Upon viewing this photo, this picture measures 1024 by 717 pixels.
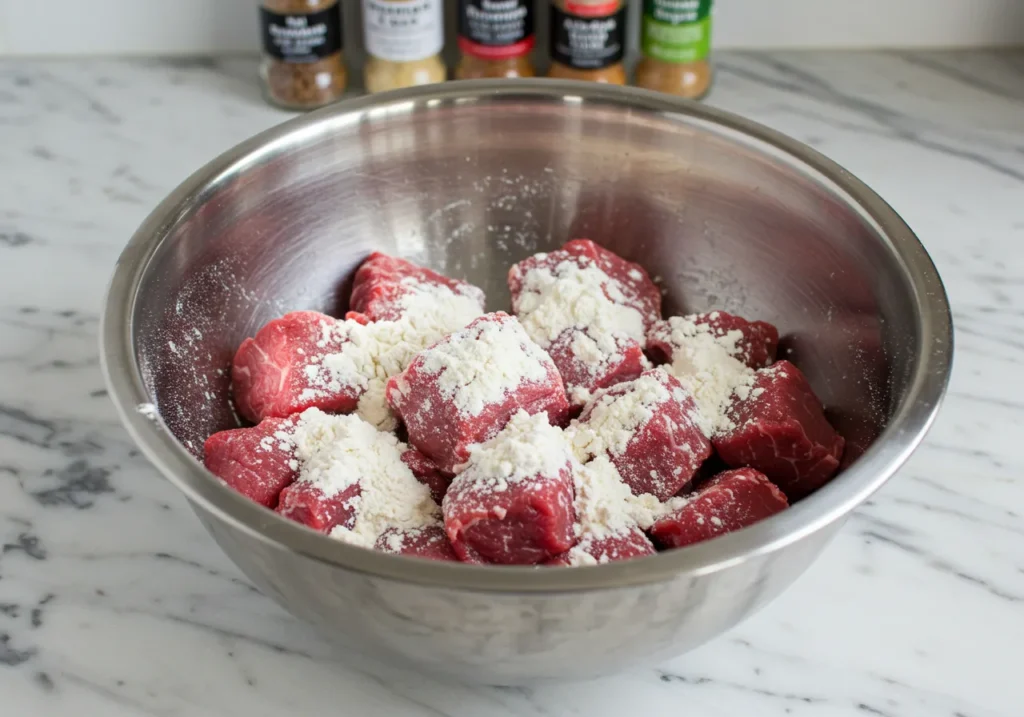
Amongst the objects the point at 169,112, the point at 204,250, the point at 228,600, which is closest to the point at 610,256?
the point at 204,250

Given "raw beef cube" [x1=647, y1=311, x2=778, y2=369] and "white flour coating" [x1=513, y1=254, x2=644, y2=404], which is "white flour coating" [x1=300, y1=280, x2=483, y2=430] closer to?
"white flour coating" [x1=513, y1=254, x2=644, y2=404]

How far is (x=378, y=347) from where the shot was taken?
1.53 meters

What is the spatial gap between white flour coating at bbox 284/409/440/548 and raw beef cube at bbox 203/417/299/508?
2 centimetres

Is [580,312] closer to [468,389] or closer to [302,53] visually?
[468,389]

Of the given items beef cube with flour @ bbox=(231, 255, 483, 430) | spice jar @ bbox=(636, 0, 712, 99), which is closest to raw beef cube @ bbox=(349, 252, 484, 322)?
beef cube with flour @ bbox=(231, 255, 483, 430)

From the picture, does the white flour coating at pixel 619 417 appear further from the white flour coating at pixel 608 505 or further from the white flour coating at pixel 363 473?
the white flour coating at pixel 363 473

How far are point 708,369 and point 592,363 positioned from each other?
0.16 meters

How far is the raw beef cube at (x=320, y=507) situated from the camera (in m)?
1.26

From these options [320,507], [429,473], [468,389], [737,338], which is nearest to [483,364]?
[468,389]

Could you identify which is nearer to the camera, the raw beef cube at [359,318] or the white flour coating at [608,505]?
the white flour coating at [608,505]

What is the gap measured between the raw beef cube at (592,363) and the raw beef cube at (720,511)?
0.81ft

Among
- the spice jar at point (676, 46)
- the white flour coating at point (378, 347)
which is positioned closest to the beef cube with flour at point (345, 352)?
the white flour coating at point (378, 347)

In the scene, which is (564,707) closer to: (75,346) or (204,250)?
(204,250)

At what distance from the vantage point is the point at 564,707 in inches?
49.4
